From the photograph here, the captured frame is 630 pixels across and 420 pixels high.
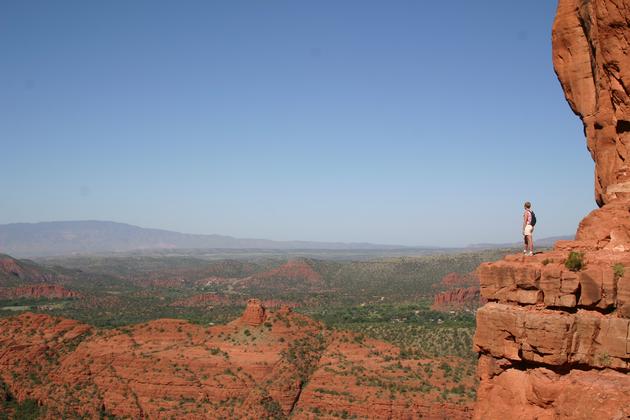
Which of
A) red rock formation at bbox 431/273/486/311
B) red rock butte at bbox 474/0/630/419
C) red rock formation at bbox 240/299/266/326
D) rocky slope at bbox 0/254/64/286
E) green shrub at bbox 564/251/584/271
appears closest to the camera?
red rock butte at bbox 474/0/630/419

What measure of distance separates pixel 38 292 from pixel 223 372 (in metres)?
105

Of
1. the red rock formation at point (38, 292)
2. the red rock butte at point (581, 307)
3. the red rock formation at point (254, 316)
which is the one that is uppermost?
the red rock butte at point (581, 307)

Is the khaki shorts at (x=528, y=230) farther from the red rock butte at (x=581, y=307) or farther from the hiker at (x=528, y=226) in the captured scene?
the red rock butte at (x=581, y=307)

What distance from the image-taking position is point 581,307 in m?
10.8

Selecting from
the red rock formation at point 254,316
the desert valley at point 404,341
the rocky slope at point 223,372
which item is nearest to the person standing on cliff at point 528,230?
the desert valley at point 404,341

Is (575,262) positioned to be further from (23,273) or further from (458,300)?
(23,273)

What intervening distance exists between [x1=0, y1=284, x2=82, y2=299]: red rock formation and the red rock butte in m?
138

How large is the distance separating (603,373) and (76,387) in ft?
166

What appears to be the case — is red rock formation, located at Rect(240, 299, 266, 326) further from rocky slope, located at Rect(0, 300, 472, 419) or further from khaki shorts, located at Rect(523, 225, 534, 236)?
khaki shorts, located at Rect(523, 225, 534, 236)

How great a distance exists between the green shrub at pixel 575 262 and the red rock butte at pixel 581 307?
3 centimetres

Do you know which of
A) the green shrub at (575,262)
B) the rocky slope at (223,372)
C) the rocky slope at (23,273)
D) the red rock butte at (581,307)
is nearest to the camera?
the red rock butte at (581,307)

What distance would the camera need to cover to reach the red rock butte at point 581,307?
33.5ft

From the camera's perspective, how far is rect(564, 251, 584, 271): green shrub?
10984mm

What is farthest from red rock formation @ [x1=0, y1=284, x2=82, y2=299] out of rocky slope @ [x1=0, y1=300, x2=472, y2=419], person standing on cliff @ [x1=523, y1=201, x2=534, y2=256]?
person standing on cliff @ [x1=523, y1=201, x2=534, y2=256]
